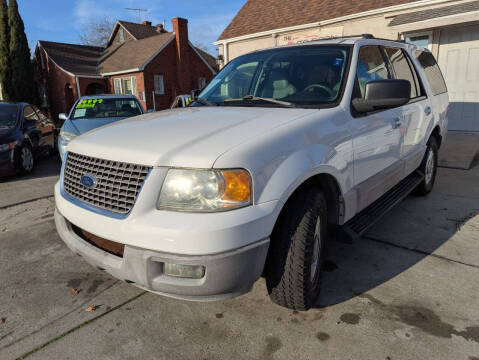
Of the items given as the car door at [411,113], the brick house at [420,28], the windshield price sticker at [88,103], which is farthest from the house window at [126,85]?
the car door at [411,113]

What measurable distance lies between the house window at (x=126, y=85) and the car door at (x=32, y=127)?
17285mm

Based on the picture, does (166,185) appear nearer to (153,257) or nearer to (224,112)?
(153,257)

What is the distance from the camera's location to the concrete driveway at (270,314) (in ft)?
7.05

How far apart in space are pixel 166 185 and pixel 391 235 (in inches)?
105

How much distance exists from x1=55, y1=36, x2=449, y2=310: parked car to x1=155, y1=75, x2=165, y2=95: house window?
76.0ft

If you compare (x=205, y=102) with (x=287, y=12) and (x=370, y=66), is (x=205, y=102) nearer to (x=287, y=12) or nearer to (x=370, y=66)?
(x=370, y=66)

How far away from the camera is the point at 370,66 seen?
3219mm

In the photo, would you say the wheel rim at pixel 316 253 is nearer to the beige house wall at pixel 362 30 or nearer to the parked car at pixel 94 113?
the beige house wall at pixel 362 30

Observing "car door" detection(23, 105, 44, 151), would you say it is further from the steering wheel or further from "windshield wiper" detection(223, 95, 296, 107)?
the steering wheel

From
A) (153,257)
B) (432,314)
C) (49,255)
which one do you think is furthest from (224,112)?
(49,255)

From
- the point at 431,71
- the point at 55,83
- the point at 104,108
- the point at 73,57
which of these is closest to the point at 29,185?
the point at 104,108

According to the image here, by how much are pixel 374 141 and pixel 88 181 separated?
2.18m

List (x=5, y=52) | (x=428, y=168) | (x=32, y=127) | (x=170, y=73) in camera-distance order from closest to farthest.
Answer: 1. (x=428, y=168)
2. (x=32, y=127)
3. (x=5, y=52)
4. (x=170, y=73)

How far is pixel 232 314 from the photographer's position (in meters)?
2.49
